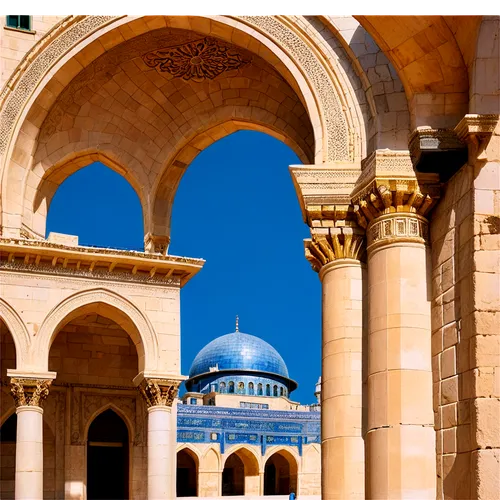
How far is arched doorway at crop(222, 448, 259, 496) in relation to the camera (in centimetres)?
4275

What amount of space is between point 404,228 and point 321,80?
7.68 feet

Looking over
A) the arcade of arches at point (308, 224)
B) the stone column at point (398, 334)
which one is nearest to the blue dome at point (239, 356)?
the arcade of arches at point (308, 224)

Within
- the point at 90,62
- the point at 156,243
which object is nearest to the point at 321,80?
the point at 90,62

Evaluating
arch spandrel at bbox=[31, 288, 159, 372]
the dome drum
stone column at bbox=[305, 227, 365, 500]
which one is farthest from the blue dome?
stone column at bbox=[305, 227, 365, 500]

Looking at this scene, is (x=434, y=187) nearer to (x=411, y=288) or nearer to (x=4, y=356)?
(x=411, y=288)

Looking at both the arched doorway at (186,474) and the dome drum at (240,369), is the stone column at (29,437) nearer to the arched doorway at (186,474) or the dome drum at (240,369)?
the arched doorway at (186,474)

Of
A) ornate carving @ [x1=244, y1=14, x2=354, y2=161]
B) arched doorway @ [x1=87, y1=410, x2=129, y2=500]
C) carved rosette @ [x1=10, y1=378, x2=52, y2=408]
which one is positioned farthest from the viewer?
arched doorway @ [x1=87, y1=410, x2=129, y2=500]

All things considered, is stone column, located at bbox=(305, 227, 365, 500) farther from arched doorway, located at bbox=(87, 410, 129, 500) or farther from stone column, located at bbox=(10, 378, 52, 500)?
arched doorway, located at bbox=(87, 410, 129, 500)

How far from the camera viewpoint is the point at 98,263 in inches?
706

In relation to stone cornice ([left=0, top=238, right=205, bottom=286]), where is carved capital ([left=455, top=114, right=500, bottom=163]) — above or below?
below

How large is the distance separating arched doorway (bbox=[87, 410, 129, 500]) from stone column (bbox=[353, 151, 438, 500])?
1136 cm

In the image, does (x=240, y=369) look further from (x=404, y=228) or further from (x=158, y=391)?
(x=404, y=228)

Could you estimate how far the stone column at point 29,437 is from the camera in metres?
16.4

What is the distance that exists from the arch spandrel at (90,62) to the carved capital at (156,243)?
3.25ft
